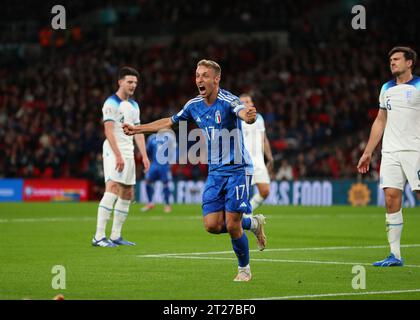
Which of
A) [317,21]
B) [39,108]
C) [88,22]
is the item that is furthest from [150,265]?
[88,22]

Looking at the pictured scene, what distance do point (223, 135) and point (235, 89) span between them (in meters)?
27.8

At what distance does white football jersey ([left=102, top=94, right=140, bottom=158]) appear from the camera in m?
15.2

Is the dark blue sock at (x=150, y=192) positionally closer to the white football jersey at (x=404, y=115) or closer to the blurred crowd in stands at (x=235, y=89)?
the blurred crowd in stands at (x=235, y=89)

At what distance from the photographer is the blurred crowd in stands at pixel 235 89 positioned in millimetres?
33844

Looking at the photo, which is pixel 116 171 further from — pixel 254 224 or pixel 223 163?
pixel 223 163

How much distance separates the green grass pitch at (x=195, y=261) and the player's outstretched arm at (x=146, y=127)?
1642 mm

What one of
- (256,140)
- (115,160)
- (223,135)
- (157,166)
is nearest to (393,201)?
(223,135)

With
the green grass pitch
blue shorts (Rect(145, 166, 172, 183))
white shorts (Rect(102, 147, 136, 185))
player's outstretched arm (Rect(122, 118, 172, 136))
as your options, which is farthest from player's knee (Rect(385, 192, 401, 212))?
blue shorts (Rect(145, 166, 172, 183))

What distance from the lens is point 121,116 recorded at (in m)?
15.4

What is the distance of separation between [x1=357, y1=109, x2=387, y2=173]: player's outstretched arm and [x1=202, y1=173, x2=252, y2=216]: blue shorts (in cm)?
209

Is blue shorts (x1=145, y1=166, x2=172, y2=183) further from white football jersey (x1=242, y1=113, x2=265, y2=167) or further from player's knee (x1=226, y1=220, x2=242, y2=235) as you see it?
player's knee (x1=226, y1=220, x2=242, y2=235)

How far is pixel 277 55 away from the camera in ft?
133
